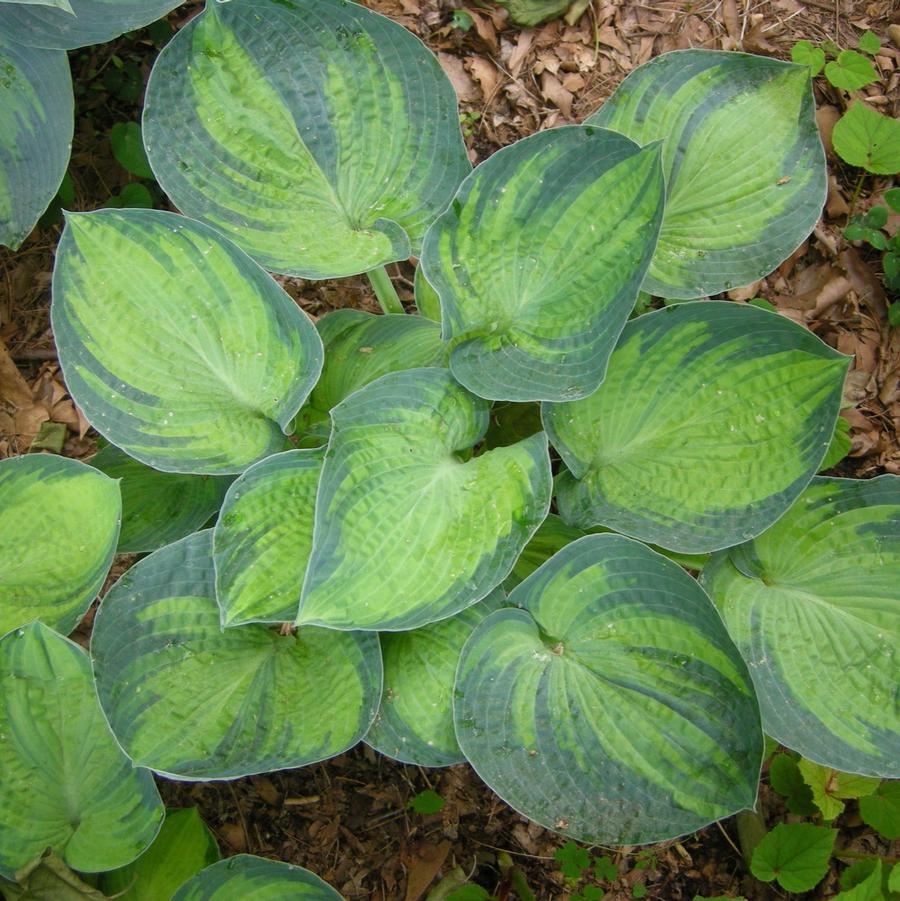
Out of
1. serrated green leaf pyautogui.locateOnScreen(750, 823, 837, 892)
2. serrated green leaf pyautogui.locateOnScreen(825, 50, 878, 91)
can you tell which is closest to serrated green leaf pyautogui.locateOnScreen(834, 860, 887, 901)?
serrated green leaf pyautogui.locateOnScreen(750, 823, 837, 892)

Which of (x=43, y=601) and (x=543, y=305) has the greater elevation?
(x=543, y=305)

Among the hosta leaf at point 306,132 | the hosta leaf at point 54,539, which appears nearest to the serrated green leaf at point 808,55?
the hosta leaf at point 306,132

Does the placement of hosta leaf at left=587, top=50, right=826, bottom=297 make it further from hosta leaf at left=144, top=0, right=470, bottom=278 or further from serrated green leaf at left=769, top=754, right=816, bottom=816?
serrated green leaf at left=769, top=754, right=816, bottom=816

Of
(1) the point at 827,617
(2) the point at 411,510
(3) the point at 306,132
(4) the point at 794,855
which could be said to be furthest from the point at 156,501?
(4) the point at 794,855

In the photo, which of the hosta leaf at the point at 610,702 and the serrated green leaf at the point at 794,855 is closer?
Answer: the hosta leaf at the point at 610,702

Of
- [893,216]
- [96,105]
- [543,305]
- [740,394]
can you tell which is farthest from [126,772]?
[893,216]

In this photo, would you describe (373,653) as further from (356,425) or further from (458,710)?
(356,425)

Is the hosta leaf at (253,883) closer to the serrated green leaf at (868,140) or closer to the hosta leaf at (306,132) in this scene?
the hosta leaf at (306,132)
